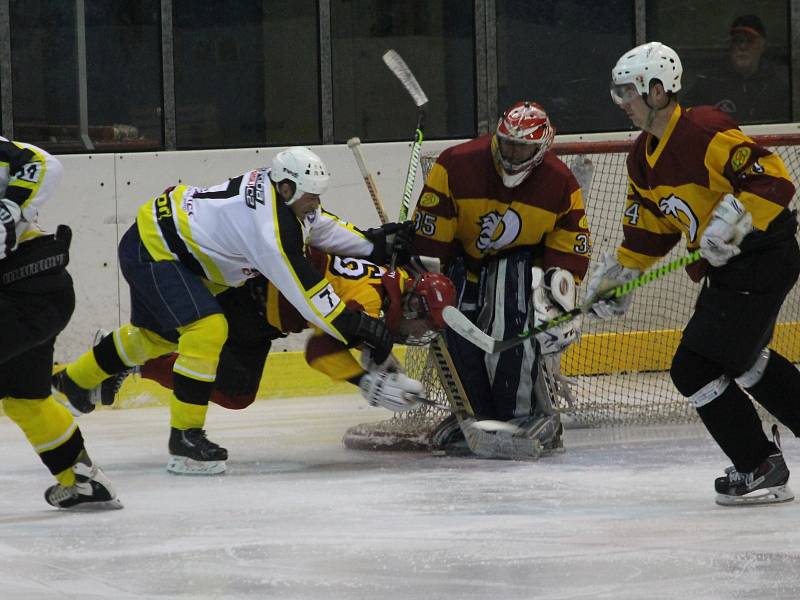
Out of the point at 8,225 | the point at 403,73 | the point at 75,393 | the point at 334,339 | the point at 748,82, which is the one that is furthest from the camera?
the point at 748,82

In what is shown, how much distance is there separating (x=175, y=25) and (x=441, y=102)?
1228 mm

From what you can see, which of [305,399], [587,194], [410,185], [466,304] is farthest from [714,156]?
[305,399]

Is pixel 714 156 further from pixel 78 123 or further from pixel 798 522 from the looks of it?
pixel 78 123

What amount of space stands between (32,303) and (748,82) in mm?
4614

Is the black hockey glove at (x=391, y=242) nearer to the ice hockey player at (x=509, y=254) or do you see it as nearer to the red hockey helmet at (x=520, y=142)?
the ice hockey player at (x=509, y=254)

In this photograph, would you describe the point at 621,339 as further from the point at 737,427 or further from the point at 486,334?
the point at 737,427

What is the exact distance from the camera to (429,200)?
4.57 meters

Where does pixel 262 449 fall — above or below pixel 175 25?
below

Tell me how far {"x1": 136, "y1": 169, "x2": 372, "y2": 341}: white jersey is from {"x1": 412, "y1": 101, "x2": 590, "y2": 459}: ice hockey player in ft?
1.38

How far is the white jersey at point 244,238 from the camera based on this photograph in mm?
4164

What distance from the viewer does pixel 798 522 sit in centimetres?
337

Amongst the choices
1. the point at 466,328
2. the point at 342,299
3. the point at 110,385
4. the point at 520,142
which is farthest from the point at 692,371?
the point at 110,385

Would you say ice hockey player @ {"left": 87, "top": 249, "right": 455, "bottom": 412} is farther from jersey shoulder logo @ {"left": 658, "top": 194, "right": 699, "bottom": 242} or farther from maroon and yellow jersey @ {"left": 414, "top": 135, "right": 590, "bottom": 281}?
jersey shoulder logo @ {"left": 658, "top": 194, "right": 699, "bottom": 242}

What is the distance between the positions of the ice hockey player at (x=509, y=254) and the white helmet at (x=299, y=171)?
1.55ft
